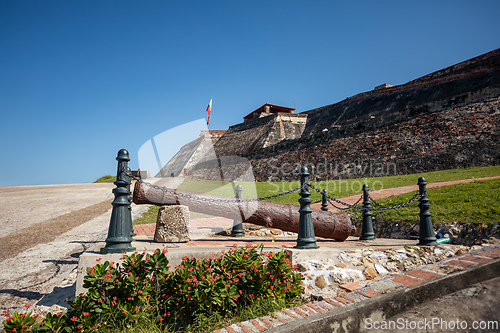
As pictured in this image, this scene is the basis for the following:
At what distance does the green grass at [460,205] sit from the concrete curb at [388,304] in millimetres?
2612

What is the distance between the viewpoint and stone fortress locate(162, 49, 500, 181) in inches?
480

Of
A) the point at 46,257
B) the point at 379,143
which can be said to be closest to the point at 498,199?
the point at 46,257

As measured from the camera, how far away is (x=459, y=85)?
15.8 metres

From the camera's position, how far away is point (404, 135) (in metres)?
14.3

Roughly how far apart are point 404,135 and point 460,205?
31.2 feet

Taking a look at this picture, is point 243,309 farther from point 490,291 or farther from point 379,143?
point 379,143

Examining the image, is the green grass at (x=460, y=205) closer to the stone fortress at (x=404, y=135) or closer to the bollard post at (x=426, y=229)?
the bollard post at (x=426, y=229)

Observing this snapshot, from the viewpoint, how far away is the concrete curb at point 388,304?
1986 millimetres

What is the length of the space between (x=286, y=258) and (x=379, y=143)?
13908mm

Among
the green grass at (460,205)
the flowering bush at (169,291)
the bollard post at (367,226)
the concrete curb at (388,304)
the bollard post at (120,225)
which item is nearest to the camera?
the concrete curb at (388,304)

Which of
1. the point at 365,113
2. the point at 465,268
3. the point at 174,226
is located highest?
the point at 365,113

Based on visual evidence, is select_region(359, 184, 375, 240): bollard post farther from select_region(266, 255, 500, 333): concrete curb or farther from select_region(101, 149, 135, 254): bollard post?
select_region(101, 149, 135, 254): bollard post

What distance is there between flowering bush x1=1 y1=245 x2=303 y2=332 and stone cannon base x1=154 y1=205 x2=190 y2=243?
1.09 metres

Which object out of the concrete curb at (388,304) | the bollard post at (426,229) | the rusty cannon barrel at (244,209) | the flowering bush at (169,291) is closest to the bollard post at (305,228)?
the flowering bush at (169,291)
